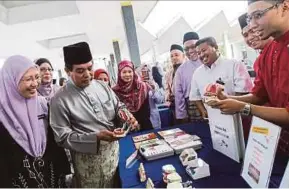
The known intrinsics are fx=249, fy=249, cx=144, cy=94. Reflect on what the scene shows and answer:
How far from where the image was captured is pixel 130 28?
4.91m

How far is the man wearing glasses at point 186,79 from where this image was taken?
2549 millimetres

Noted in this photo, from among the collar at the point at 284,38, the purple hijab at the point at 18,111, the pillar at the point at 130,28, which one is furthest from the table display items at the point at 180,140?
the pillar at the point at 130,28

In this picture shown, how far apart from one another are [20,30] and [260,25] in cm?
515

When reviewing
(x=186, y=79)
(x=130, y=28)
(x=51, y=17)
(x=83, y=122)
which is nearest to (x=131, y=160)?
(x=83, y=122)

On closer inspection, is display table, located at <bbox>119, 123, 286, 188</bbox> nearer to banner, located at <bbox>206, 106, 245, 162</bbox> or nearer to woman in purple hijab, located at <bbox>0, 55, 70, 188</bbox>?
banner, located at <bbox>206, 106, 245, 162</bbox>

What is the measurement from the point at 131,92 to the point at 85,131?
1.07m

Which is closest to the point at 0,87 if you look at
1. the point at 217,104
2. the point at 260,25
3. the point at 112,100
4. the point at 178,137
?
the point at 112,100

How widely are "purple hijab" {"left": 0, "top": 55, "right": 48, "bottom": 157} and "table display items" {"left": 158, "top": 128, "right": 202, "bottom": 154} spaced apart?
765 millimetres

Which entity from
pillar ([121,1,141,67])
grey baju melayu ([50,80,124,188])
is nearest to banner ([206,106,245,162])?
grey baju melayu ([50,80,124,188])

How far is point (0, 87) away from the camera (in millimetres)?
1440

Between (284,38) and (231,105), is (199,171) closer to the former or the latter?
(231,105)

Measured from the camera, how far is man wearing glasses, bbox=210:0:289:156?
96 cm

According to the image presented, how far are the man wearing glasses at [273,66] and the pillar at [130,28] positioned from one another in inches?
150

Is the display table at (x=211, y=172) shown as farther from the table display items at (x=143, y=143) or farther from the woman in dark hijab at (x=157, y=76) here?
the woman in dark hijab at (x=157, y=76)
